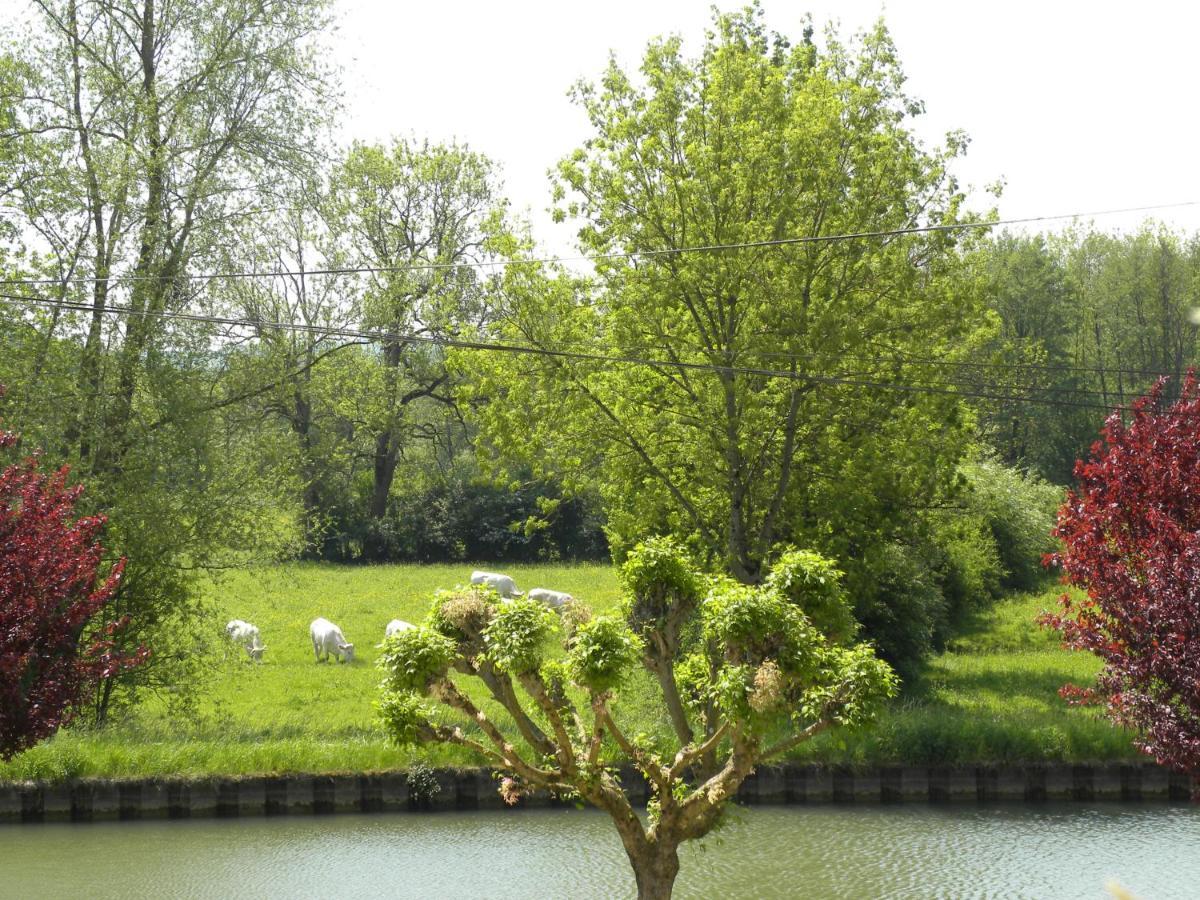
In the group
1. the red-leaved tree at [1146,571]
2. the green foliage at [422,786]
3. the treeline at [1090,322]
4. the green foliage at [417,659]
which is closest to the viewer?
the green foliage at [417,659]

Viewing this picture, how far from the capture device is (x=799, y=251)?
19.0 m

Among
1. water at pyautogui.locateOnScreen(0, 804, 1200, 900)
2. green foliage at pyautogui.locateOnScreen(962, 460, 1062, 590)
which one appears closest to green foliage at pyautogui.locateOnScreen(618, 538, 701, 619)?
water at pyautogui.locateOnScreen(0, 804, 1200, 900)

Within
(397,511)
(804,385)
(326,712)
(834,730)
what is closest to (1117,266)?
(397,511)

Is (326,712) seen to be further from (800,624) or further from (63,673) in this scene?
(800,624)

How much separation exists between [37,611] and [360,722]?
7685 millimetres

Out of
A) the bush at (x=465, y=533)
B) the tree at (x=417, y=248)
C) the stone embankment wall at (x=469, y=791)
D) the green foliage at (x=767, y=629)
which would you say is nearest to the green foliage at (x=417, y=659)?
the green foliage at (x=767, y=629)

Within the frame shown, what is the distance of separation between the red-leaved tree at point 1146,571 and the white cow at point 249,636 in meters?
16.7

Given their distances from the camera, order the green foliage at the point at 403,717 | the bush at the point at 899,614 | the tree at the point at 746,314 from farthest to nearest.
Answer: the bush at the point at 899,614 → the tree at the point at 746,314 → the green foliage at the point at 403,717

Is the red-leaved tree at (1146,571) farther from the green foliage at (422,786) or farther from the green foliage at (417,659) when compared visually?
the green foliage at (422,786)

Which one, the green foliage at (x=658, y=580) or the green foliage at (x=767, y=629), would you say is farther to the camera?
the green foliage at (x=658, y=580)

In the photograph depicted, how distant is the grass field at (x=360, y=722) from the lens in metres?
16.9

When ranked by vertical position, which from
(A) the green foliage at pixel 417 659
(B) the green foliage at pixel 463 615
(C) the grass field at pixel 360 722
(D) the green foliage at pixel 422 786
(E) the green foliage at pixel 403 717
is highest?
(B) the green foliage at pixel 463 615

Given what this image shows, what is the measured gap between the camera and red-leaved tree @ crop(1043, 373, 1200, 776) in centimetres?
1134

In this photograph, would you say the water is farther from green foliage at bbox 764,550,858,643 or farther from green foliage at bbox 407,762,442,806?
green foliage at bbox 764,550,858,643
